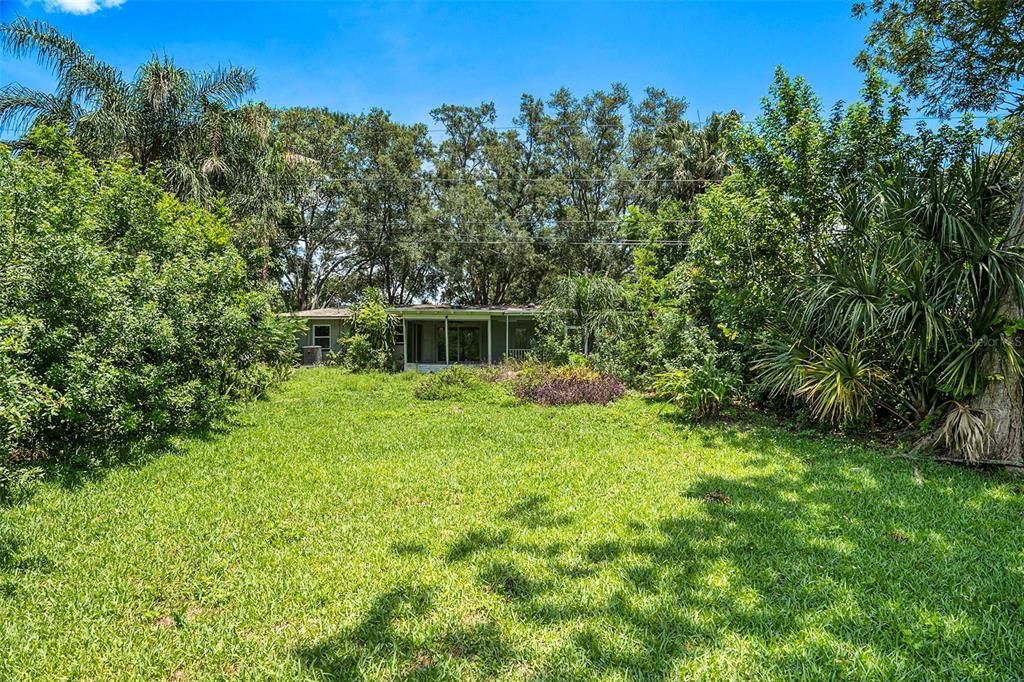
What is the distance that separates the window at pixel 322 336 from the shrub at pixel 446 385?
30.4 ft

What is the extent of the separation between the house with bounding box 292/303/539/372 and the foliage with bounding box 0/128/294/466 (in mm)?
9160

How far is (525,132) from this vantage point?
24594 millimetres

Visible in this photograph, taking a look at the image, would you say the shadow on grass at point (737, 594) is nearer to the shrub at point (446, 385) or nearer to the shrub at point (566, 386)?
the shrub at point (566, 386)

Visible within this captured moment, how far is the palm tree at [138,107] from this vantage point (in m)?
10.5

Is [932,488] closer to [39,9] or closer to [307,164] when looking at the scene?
[39,9]

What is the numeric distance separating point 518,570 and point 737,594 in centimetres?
134

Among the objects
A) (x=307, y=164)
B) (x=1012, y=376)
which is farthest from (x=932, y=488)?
(x=307, y=164)

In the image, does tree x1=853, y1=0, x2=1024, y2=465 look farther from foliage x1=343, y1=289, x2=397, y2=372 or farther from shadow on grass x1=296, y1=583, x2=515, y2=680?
foliage x1=343, y1=289, x2=397, y2=372

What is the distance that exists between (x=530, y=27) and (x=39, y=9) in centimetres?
1005

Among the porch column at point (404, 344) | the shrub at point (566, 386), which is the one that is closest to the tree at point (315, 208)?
the porch column at point (404, 344)

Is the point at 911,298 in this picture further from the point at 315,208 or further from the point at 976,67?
the point at 315,208

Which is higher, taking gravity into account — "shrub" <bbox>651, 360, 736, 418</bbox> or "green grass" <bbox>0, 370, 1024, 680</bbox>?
"shrub" <bbox>651, 360, 736, 418</bbox>

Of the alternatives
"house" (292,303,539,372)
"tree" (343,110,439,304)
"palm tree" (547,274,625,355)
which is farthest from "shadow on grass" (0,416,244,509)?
"tree" (343,110,439,304)

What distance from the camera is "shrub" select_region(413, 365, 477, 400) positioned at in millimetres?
10992
